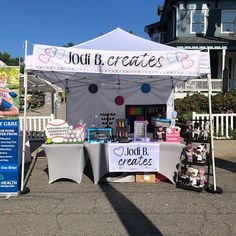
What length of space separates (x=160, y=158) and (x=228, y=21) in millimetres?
21164

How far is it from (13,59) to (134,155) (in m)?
99.8

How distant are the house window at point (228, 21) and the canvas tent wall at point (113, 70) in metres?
17.5

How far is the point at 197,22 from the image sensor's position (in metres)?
25.9

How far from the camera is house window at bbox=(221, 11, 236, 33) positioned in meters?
25.5

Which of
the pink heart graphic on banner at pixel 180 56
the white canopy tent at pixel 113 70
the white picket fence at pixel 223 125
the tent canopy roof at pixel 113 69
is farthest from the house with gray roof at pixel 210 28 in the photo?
the pink heart graphic on banner at pixel 180 56

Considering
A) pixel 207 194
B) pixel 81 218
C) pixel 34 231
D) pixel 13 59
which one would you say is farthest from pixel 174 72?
pixel 13 59

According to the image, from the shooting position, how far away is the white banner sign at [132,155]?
6961mm

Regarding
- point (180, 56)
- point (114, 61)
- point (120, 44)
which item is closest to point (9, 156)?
point (114, 61)

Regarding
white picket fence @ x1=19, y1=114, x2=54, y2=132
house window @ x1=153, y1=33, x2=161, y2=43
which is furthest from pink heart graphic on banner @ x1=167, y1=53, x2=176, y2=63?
house window @ x1=153, y1=33, x2=161, y2=43

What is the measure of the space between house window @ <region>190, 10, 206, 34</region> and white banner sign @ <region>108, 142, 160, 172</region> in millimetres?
20785

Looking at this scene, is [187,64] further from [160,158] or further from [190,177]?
[190,177]

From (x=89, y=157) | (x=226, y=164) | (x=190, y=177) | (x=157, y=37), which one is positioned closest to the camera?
(x=190, y=177)

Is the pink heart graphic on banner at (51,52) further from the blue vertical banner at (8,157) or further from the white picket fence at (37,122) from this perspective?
the white picket fence at (37,122)

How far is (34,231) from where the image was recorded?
4758 millimetres
